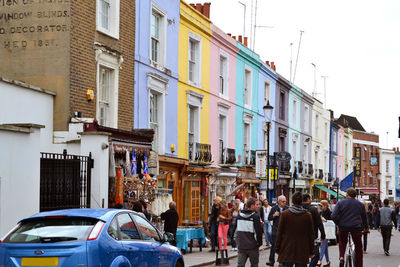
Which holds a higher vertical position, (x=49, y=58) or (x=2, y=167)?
(x=49, y=58)

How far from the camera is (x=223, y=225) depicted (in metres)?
19.9

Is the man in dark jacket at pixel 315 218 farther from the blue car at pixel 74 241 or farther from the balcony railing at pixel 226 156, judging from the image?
the balcony railing at pixel 226 156

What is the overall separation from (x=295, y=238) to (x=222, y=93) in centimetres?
2103

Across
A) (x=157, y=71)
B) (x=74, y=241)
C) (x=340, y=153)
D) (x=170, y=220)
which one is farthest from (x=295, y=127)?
(x=74, y=241)

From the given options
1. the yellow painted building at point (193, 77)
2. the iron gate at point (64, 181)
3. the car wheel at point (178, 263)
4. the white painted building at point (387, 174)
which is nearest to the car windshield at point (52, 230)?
the car wheel at point (178, 263)

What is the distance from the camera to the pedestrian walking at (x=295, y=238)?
35.3ft

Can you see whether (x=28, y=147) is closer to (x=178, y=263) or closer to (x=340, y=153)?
(x=178, y=263)

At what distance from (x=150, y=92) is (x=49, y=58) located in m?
6.17

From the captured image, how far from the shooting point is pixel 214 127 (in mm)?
30219

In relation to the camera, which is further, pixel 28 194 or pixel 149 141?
pixel 149 141

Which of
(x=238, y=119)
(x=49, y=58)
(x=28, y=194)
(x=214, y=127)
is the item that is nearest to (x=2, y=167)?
(x=28, y=194)

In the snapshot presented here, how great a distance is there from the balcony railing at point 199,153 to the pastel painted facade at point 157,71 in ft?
5.40

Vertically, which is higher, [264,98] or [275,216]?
[264,98]

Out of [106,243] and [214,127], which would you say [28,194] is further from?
[214,127]
